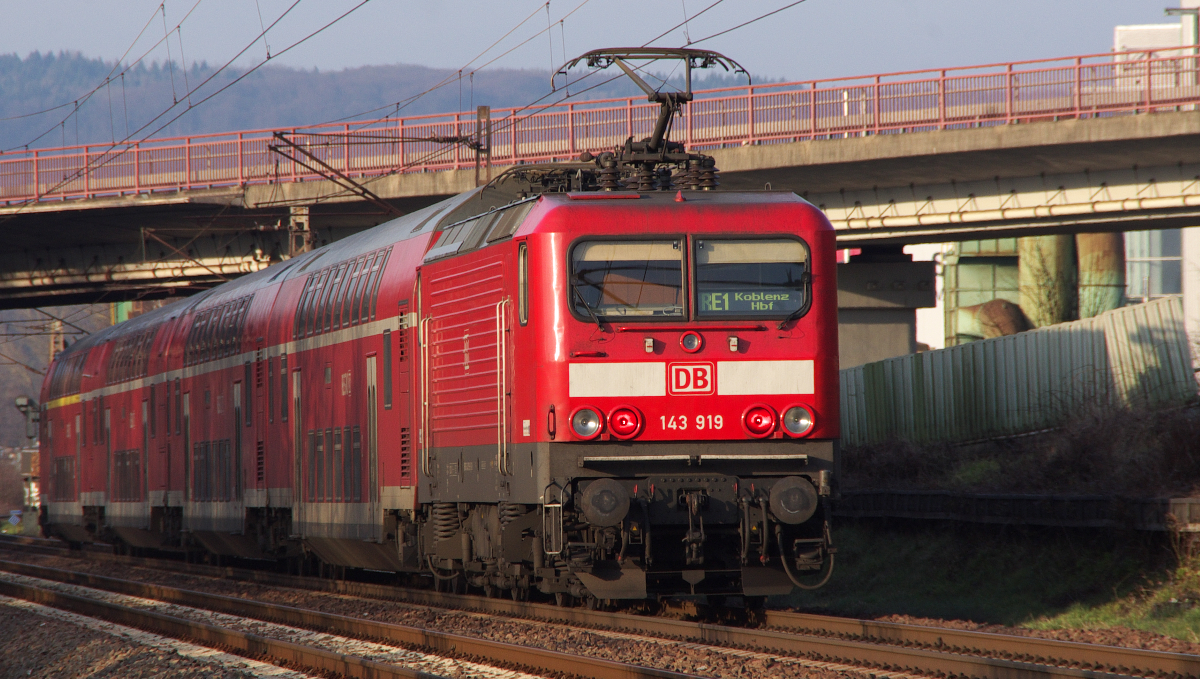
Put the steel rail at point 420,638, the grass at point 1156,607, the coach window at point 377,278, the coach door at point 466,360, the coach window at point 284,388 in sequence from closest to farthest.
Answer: the steel rail at point 420,638 < the coach door at point 466,360 < the grass at point 1156,607 < the coach window at point 377,278 < the coach window at point 284,388

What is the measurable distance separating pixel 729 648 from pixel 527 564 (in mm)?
3114

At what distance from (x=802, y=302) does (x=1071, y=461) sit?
24.5 ft

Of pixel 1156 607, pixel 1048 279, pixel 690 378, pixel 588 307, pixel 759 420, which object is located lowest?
pixel 1156 607

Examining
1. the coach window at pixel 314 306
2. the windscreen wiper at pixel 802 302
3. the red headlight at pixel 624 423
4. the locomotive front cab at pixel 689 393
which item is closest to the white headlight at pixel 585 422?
the locomotive front cab at pixel 689 393

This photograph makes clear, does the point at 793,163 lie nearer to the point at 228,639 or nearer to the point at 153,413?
the point at 153,413

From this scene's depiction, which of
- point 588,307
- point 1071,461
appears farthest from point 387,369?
point 1071,461

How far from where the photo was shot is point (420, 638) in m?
11.7

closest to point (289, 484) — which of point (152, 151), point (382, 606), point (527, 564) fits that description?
point (382, 606)

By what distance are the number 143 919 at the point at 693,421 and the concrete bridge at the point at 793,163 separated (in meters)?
15.8

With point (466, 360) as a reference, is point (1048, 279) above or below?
above

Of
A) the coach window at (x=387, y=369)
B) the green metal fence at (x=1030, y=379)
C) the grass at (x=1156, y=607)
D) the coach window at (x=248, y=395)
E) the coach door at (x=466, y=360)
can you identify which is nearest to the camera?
the coach door at (x=466, y=360)

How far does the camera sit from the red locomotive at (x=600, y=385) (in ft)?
35.9

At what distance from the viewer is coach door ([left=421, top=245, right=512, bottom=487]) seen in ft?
39.1

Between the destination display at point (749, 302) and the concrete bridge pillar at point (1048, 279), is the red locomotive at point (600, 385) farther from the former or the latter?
the concrete bridge pillar at point (1048, 279)
